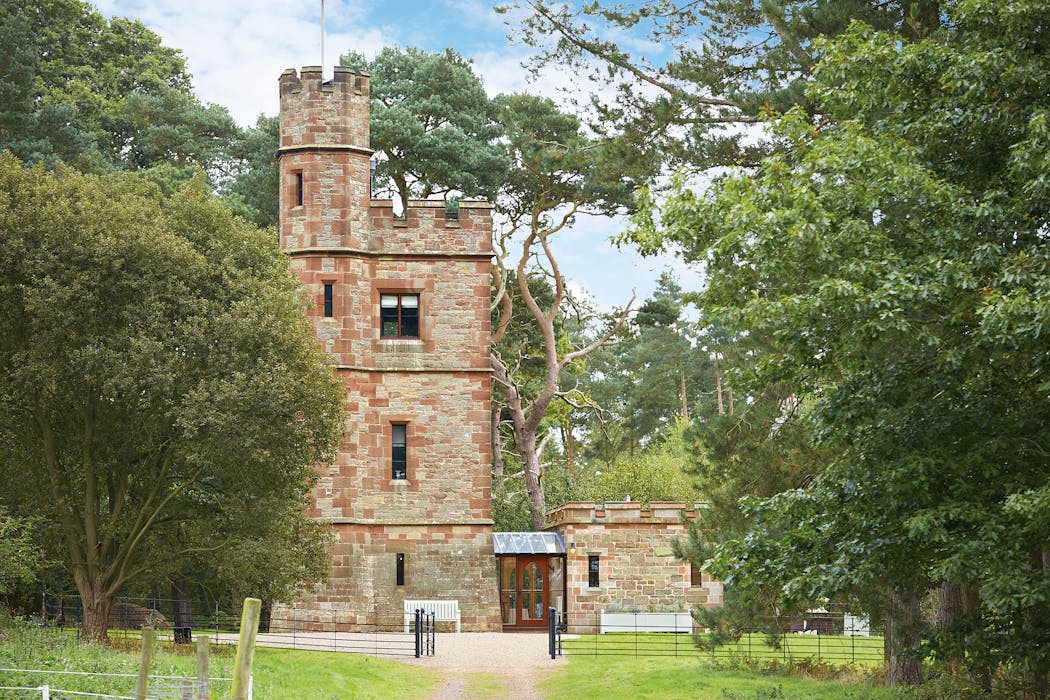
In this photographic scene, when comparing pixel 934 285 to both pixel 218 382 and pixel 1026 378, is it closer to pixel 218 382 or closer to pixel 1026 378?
pixel 1026 378

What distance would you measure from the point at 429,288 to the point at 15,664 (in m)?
15.6

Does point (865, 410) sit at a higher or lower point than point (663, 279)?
lower

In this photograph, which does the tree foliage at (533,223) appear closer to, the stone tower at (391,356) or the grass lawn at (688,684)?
the stone tower at (391,356)

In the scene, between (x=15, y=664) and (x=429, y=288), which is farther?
(x=429, y=288)

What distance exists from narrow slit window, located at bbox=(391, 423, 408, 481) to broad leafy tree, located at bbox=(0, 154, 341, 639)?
7.14 meters

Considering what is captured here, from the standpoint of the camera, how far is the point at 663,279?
207 ft

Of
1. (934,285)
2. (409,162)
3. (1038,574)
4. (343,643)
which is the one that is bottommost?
(343,643)

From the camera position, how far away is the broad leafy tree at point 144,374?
18.8m

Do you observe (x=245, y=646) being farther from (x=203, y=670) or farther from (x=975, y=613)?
(x=975, y=613)

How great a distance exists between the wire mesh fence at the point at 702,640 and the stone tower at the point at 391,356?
9.30ft

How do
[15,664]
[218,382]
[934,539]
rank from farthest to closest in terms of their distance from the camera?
[218,382] < [15,664] < [934,539]

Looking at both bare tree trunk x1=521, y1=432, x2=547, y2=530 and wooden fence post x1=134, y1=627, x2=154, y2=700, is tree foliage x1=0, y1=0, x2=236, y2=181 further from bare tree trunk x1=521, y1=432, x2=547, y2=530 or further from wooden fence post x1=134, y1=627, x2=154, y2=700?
wooden fence post x1=134, y1=627, x2=154, y2=700

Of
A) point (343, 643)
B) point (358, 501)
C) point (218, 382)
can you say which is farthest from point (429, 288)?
point (218, 382)

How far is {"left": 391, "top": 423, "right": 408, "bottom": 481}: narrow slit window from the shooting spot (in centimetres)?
2853
